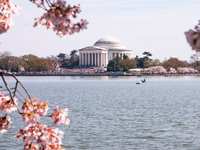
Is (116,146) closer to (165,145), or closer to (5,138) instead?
(165,145)

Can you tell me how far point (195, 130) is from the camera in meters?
35.1

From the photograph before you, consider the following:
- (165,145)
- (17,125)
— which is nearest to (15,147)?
(165,145)

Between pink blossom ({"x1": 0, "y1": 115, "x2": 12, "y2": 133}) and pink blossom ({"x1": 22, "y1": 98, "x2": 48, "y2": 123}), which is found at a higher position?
pink blossom ({"x1": 22, "y1": 98, "x2": 48, "y2": 123})

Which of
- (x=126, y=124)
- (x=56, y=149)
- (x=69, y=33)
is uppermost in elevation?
(x=69, y=33)

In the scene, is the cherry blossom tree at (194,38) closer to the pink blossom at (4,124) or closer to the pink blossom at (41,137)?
the pink blossom at (41,137)

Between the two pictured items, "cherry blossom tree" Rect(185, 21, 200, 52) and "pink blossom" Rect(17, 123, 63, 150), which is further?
"pink blossom" Rect(17, 123, 63, 150)

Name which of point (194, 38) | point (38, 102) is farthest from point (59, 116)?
point (194, 38)

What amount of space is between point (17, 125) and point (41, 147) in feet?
97.4

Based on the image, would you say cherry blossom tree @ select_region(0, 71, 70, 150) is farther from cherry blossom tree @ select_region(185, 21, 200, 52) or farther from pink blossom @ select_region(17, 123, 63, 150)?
cherry blossom tree @ select_region(185, 21, 200, 52)

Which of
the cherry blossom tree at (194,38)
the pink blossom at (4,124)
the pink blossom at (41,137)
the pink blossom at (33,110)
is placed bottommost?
the pink blossom at (41,137)

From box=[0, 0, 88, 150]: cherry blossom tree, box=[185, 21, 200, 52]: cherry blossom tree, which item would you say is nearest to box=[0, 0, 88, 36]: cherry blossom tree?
box=[0, 0, 88, 150]: cherry blossom tree

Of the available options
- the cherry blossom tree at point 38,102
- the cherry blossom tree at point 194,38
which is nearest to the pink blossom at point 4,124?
the cherry blossom tree at point 38,102

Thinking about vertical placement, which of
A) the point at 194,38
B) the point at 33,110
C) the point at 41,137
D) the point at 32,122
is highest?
the point at 194,38

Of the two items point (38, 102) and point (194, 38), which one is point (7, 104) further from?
point (194, 38)
